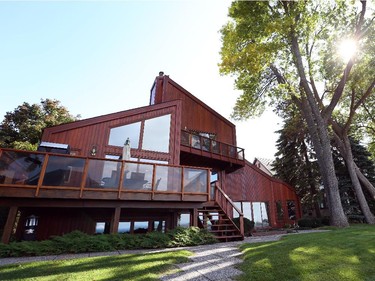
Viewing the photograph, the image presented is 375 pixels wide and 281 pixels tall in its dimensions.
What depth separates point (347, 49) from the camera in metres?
14.3

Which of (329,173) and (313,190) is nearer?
(329,173)

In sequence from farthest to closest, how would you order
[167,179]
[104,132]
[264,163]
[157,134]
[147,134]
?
[264,163] → [157,134] → [147,134] → [104,132] → [167,179]

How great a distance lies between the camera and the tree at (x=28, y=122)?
17.9 metres

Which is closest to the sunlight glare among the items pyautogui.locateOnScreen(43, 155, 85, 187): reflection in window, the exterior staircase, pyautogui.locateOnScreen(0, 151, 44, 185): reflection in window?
the exterior staircase

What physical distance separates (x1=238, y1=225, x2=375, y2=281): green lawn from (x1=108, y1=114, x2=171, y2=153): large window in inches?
271

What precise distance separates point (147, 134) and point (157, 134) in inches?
21.7

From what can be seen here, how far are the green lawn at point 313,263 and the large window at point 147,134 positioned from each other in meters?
6.88

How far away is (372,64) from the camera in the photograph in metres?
14.6


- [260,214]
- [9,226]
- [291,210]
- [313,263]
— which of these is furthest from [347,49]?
[9,226]

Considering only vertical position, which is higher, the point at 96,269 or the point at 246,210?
the point at 246,210

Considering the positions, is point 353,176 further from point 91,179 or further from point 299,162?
point 91,179

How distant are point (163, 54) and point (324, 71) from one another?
39.6 ft

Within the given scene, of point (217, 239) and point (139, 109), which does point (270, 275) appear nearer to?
point (217, 239)

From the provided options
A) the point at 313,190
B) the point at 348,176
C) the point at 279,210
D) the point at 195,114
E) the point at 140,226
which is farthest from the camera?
the point at 313,190
